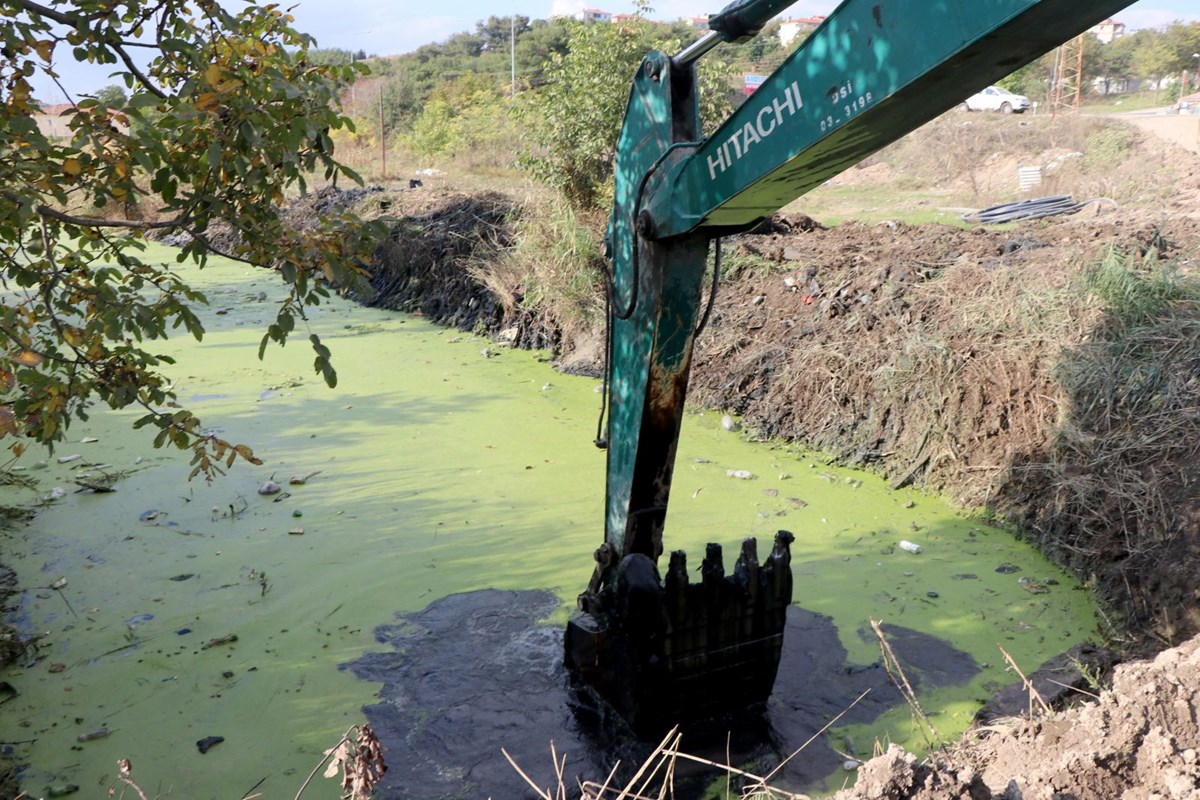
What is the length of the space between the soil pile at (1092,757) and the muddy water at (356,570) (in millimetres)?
1060

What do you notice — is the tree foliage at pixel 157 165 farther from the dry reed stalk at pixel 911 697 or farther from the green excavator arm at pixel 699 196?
the dry reed stalk at pixel 911 697

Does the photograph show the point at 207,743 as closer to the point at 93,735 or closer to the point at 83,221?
the point at 93,735

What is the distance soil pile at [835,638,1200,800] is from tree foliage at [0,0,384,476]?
1926 mm

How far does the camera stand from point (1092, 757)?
2393mm

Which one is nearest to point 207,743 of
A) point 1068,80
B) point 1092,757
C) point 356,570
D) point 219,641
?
point 219,641

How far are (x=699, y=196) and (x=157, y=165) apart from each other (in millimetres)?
1597

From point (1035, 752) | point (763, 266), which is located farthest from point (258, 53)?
point (763, 266)

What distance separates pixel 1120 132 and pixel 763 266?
1144cm

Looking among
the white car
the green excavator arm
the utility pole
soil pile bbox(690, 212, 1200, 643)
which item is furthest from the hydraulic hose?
the white car

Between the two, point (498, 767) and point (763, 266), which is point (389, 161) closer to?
point (763, 266)

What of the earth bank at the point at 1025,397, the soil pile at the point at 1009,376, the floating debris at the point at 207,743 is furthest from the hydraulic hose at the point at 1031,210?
the floating debris at the point at 207,743

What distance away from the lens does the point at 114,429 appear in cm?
747

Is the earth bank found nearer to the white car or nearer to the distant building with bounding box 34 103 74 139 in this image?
the distant building with bounding box 34 103 74 139

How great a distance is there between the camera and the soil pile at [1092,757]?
220cm
